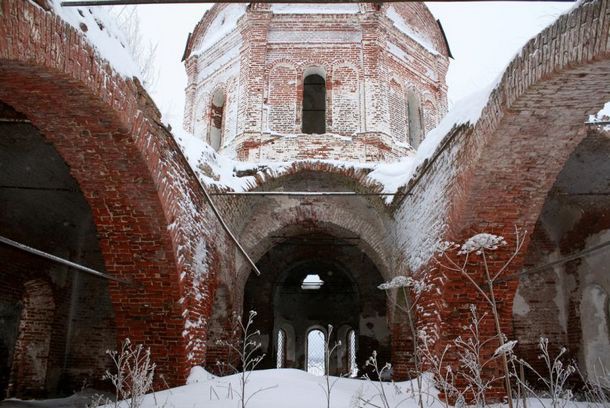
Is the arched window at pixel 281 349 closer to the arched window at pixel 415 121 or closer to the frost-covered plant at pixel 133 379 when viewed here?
the arched window at pixel 415 121

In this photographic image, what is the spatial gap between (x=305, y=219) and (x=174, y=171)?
159 inches

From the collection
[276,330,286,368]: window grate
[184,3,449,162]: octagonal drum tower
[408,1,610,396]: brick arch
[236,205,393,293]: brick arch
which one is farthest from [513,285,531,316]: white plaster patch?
[276,330,286,368]: window grate

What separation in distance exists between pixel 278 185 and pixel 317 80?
494cm

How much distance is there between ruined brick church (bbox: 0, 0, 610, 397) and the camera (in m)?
4.63

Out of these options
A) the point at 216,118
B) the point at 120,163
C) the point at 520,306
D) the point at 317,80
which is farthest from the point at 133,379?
the point at 317,80

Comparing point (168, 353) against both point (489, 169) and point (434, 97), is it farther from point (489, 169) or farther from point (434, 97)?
point (434, 97)

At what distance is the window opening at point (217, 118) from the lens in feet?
43.4

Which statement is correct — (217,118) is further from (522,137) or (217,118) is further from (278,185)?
(522,137)

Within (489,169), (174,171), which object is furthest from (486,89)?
(174,171)

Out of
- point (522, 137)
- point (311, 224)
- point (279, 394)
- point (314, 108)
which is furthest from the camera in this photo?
point (314, 108)

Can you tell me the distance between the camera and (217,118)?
1338 cm

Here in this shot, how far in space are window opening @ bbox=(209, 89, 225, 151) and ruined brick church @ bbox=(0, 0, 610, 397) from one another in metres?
0.05

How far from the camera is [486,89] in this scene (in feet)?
17.8

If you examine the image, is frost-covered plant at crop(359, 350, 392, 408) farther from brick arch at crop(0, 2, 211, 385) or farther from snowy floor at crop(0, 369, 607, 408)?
brick arch at crop(0, 2, 211, 385)
